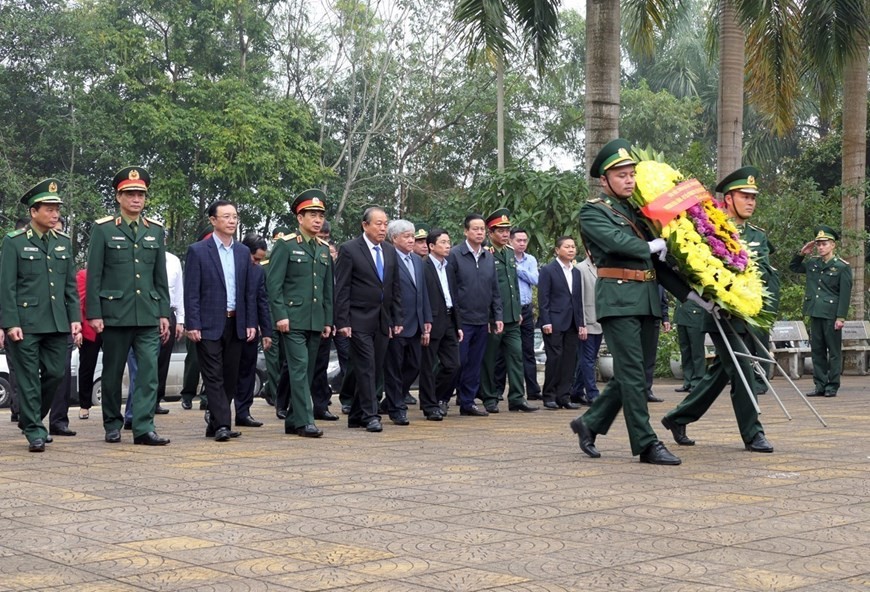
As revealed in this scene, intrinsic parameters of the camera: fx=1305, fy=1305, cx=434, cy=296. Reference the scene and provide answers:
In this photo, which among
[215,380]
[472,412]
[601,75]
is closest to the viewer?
[215,380]

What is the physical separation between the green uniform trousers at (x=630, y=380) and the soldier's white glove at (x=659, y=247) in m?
0.42

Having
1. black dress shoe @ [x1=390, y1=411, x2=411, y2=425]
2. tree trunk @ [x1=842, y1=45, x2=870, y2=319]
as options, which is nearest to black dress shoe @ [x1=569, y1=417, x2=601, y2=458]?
black dress shoe @ [x1=390, y1=411, x2=411, y2=425]

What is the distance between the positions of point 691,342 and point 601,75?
3.56m

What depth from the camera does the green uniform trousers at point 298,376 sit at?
1077cm

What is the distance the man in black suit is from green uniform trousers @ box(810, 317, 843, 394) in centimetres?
569

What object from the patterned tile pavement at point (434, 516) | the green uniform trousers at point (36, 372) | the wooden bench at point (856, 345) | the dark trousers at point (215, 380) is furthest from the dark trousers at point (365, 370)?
the wooden bench at point (856, 345)

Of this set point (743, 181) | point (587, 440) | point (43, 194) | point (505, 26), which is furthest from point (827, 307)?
point (43, 194)

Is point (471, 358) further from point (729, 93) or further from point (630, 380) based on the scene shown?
point (729, 93)

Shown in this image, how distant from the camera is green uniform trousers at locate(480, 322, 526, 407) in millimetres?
14016

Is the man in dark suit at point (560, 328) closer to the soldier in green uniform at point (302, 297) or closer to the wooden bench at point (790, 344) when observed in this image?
the soldier in green uniform at point (302, 297)

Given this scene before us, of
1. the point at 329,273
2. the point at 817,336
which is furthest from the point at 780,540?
the point at 817,336

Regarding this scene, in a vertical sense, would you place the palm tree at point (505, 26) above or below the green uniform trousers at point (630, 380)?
above

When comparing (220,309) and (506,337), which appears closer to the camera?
(220,309)

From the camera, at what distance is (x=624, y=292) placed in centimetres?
862
